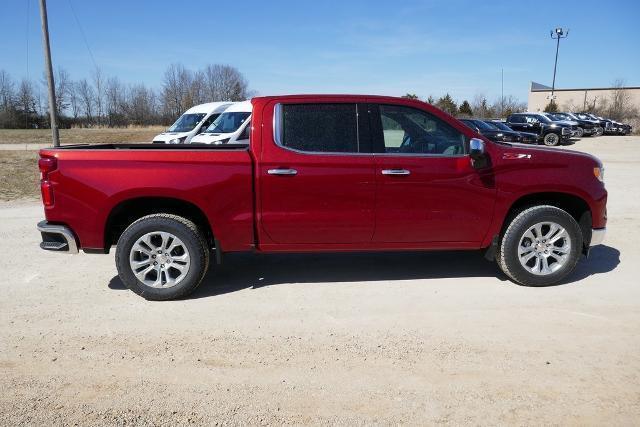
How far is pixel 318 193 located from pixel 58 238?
2471mm

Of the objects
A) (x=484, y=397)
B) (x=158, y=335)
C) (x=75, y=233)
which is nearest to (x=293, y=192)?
(x=158, y=335)

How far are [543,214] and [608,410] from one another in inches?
92.2

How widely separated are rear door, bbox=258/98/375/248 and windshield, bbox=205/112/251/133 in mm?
10145

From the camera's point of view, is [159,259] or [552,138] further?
[552,138]

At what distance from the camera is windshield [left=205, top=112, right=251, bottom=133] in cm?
1467

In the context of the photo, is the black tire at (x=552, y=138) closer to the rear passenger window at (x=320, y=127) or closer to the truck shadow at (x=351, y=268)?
the truck shadow at (x=351, y=268)

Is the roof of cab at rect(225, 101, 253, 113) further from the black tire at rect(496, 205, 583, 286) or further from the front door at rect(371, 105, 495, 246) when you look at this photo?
the black tire at rect(496, 205, 583, 286)

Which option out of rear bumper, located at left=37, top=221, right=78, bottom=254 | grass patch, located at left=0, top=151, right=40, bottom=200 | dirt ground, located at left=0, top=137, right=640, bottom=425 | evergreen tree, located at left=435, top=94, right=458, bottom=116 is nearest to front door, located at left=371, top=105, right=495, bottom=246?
dirt ground, located at left=0, top=137, right=640, bottom=425

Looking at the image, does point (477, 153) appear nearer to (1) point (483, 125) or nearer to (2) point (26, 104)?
(1) point (483, 125)

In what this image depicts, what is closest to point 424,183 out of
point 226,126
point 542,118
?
point 226,126

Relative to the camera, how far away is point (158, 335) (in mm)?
3967

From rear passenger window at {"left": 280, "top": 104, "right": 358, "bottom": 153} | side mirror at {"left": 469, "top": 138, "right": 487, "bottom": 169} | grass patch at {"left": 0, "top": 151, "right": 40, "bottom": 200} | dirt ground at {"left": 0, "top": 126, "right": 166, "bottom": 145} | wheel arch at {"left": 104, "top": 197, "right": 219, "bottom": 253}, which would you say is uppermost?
rear passenger window at {"left": 280, "top": 104, "right": 358, "bottom": 153}

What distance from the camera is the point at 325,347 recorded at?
3.73 meters

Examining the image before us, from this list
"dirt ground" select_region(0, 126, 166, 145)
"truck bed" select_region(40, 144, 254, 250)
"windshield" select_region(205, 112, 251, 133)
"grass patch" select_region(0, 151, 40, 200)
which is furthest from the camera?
"dirt ground" select_region(0, 126, 166, 145)
